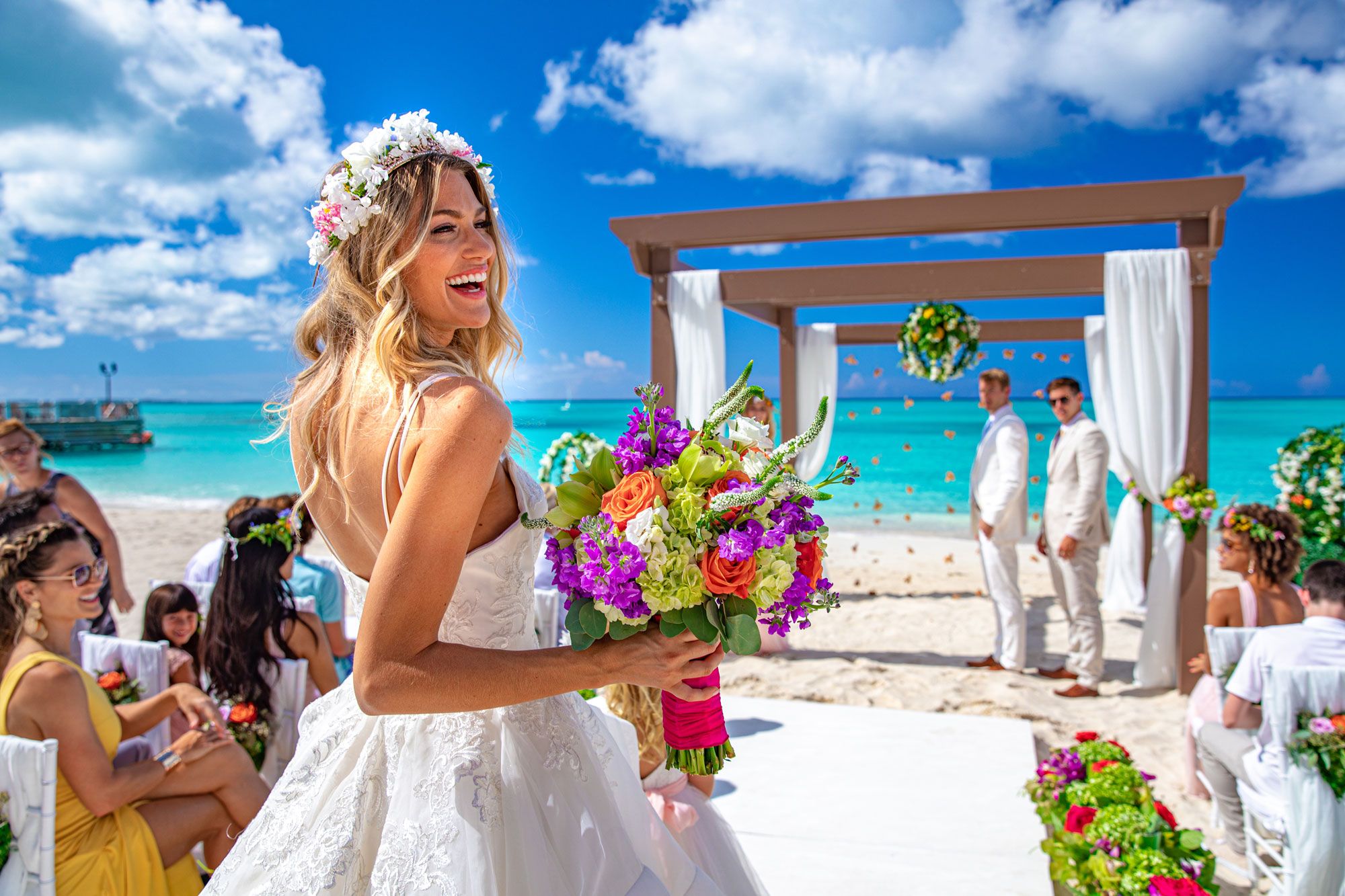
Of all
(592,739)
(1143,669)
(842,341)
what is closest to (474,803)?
(592,739)

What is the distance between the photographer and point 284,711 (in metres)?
3.52

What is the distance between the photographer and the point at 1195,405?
6.33 m

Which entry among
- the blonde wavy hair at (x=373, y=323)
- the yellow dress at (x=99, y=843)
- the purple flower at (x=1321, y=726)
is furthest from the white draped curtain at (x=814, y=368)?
the blonde wavy hair at (x=373, y=323)

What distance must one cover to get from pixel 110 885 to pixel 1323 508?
806cm

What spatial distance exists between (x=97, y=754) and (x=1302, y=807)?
4.13 m

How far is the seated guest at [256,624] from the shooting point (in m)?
3.48

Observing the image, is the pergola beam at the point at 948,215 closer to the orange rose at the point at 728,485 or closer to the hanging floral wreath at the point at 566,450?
the hanging floral wreath at the point at 566,450

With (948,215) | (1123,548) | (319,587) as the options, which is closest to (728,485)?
(319,587)

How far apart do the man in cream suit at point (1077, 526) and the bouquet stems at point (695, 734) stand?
18.6 feet

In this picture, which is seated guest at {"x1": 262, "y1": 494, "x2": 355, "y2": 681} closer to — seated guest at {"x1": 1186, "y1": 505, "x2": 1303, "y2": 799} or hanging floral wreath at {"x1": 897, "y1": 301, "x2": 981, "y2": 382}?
Result: seated guest at {"x1": 1186, "y1": 505, "x2": 1303, "y2": 799}

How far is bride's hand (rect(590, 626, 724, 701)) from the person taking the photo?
1.29 m

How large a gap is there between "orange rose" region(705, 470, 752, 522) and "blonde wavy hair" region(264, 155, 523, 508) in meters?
0.38

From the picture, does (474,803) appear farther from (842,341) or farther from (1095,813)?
(842,341)

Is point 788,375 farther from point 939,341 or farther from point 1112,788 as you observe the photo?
point 1112,788
